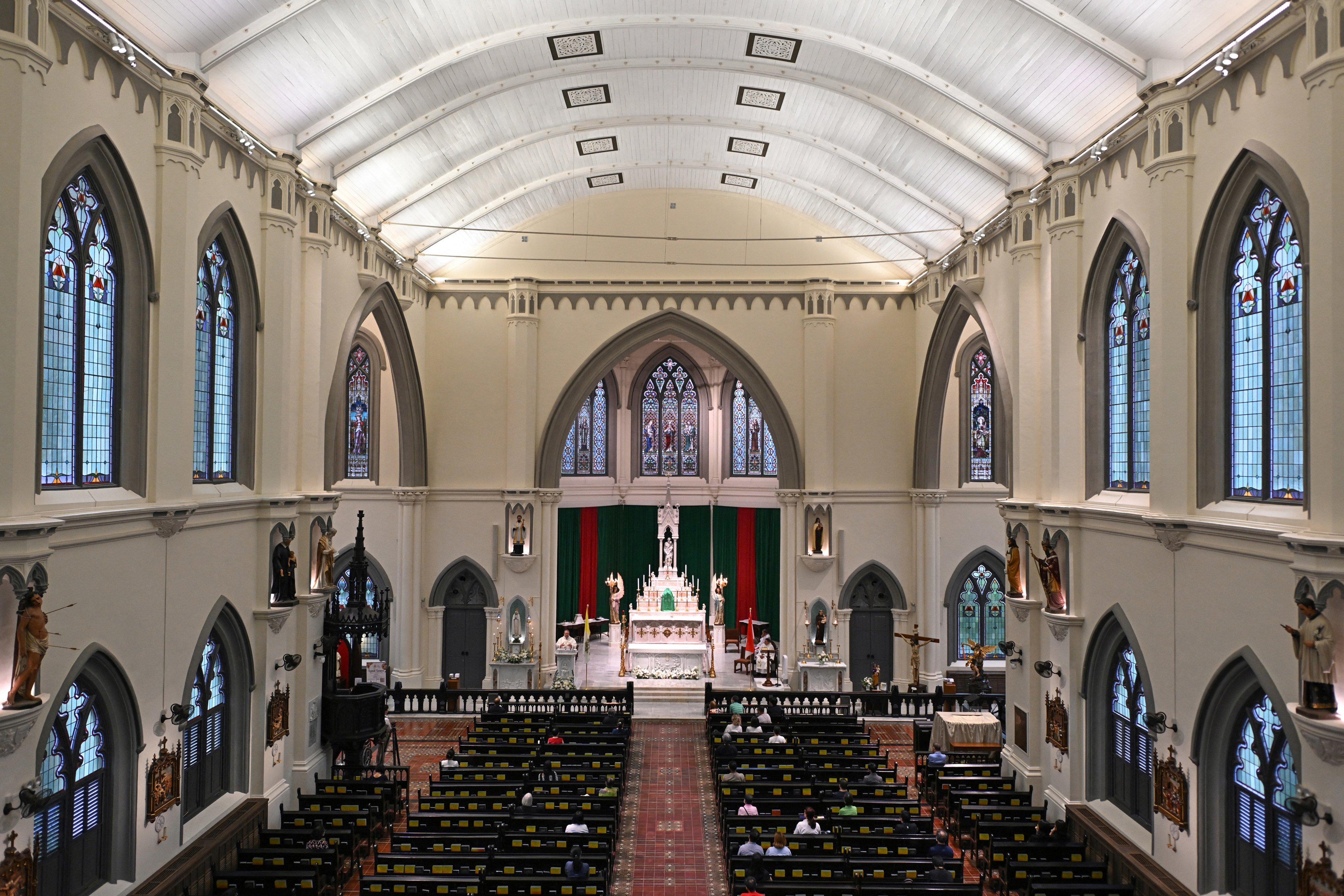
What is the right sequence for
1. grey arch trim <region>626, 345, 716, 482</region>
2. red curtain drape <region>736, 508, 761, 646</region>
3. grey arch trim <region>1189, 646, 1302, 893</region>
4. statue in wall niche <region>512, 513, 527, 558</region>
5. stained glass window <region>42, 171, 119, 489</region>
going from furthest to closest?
grey arch trim <region>626, 345, 716, 482</region>
red curtain drape <region>736, 508, 761, 646</region>
statue in wall niche <region>512, 513, 527, 558</region>
grey arch trim <region>1189, 646, 1302, 893</region>
stained glass window <region>42, 171, 119, 489</region>

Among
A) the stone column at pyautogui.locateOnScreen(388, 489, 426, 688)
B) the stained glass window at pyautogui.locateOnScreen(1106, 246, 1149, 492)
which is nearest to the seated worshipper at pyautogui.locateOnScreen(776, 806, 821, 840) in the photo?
A: the stained glass window at pyautogui.locateOnScreen(1106, 246, 1149, 492)

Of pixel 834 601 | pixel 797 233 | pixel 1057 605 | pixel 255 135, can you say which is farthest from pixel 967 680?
pixel 255 135

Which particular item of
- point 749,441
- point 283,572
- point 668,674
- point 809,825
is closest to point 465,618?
point 668,674

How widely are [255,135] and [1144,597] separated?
52.1ft

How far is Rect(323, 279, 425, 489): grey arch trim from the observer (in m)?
23.8

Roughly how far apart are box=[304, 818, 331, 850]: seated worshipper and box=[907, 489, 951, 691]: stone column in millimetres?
18639

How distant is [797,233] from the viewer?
30109mm

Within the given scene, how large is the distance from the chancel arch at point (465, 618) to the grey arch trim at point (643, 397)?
34.9ft

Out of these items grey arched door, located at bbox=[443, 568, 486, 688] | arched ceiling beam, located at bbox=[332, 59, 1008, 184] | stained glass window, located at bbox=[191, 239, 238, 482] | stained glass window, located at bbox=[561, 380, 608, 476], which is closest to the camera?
stained glass window, located at bbox=[191, 239, 238, 482]

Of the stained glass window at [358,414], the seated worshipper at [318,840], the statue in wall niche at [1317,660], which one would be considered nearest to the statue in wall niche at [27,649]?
the seated worshipper at [318,840]

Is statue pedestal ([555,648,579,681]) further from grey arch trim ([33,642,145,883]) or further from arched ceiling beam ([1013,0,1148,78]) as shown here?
arched ceiling beam ([1013,0,1148,78])

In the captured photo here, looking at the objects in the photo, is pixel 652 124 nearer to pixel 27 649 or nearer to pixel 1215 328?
pixel 1215 328

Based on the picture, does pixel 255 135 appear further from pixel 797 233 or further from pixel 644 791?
pixel 797 233

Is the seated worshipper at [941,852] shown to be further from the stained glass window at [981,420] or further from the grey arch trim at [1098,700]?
the stained glass window at [981,420]
